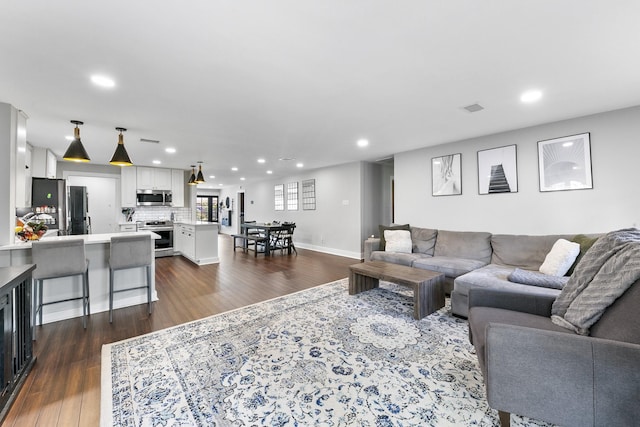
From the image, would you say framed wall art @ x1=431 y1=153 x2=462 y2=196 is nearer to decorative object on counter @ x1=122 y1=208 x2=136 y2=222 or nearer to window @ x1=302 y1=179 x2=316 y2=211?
window @ x1=302 y1=179 x2=316 y2=211

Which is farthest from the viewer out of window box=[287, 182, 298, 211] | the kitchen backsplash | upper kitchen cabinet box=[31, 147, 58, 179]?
window box=[287, 182, 298, 211]

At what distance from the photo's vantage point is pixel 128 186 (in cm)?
678

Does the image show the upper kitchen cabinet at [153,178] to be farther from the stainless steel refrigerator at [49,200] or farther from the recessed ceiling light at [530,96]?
the recessed ceiling light at [530,96]

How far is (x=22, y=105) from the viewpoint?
2945 millimetres

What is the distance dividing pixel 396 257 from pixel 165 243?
231 inches

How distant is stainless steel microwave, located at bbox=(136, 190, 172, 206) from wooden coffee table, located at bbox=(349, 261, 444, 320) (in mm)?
6022

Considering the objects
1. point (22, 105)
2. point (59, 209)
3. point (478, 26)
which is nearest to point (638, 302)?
point (478, 26)

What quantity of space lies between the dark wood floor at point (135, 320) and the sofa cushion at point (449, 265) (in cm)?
153

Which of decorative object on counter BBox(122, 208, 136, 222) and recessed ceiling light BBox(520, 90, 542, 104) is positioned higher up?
recessed ceiling light BBox(520, 90, 542, 104)

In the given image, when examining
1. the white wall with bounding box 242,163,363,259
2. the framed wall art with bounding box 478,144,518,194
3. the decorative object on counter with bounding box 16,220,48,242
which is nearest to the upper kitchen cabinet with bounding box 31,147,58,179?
the decorative object on counter with bounding box 16,220,48,242

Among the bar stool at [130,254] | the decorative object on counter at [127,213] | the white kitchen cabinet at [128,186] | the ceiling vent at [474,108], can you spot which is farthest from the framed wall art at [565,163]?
the decorative object on counter at [127,213]

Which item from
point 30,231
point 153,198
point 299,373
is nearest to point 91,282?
point 30,231

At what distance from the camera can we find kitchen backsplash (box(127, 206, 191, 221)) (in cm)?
723

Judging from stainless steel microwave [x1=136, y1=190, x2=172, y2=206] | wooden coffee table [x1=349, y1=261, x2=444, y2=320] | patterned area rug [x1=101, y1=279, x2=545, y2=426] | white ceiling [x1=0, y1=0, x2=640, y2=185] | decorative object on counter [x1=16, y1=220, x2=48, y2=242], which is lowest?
patterned area rug [x1=101, y1=279, x2=545, y2=426]
